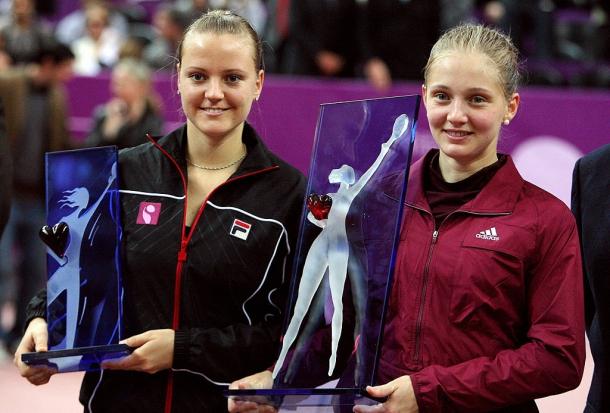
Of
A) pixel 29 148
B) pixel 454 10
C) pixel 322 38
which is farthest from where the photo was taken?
pixel 454 10

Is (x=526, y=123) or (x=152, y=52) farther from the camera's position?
(x=152, y=52)

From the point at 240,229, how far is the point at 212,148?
9.3 inches

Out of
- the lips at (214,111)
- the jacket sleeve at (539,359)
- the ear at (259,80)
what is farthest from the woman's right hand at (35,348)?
the jacket sleeve at (539,359)

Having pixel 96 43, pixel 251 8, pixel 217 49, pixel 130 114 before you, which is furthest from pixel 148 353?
pixel 96 43

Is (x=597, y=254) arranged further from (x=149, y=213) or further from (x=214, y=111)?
(x=149, y=213)

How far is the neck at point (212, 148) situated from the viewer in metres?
2.48

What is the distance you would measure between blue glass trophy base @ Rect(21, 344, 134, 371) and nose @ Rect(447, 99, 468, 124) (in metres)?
0.89

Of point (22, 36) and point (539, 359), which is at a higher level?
point (539, 359)

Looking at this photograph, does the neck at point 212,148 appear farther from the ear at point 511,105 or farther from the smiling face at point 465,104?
the ear at point 511,105

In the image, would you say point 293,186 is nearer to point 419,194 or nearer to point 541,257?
point 419,194

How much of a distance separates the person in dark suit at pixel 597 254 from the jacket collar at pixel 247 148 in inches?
30.5

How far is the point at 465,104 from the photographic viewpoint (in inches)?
85.4

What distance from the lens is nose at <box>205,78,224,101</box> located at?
235cm

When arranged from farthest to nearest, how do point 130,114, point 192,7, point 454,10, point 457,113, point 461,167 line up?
1. point 192,7
2. point 454,10
3. point 130,114
4. point 461,167
5. point 457,113
